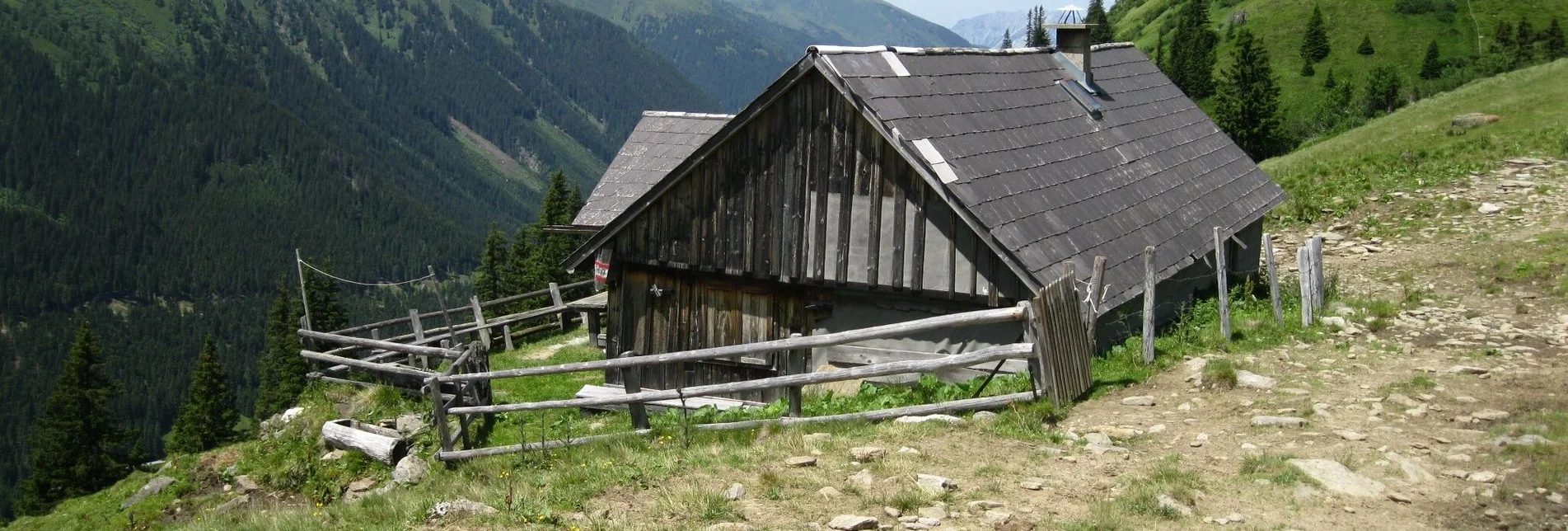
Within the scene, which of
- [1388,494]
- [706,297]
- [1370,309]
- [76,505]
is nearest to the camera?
[1388,494]

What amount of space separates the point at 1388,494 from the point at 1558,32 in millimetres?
80229

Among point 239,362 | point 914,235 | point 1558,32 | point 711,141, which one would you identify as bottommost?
point 239,362

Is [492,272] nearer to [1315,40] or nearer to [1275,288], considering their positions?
[1275,288]

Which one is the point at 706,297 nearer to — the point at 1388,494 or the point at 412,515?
the point at 412,515

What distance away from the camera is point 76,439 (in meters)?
57.2

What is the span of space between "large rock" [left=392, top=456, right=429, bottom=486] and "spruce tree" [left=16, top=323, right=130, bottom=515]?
1898 inches

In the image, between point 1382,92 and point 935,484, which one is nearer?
point 935,484

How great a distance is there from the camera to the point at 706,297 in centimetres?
1712

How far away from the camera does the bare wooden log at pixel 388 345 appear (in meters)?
18.7

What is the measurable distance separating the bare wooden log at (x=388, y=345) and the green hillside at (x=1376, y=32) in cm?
6331

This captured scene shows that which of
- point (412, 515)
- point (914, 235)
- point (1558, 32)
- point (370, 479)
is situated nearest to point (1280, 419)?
point (914, 235)

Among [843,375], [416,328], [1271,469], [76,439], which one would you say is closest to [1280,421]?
[1271,469]

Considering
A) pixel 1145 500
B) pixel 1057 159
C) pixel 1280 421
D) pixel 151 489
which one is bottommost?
pixel 151 489

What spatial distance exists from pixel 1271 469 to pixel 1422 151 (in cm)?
2382
